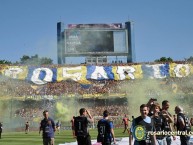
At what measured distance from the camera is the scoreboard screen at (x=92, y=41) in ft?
211

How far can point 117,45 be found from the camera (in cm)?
6462

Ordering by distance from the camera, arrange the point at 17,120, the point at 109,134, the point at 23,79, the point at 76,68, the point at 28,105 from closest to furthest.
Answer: the point at 109,134 < the point at 17,120 < the point at 28,105 < the point at 23,79 < the point at 76,68

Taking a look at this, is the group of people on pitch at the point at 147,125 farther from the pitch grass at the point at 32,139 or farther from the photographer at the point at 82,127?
the pitch grass at the point at 32,139

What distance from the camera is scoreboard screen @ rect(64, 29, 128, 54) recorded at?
64188 millimetres

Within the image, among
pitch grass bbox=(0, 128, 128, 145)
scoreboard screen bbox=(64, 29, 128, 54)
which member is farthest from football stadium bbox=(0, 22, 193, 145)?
pitch grass bbox=(0, 128, 128, 145)

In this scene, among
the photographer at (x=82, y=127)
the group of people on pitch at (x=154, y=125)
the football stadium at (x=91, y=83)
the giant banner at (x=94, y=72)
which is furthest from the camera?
the giant banner at (x=94, y=72)

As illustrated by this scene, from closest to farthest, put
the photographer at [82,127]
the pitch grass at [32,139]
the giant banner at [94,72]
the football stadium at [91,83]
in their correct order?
the photographer at [82,127] → the pitch grass at [32,139] → the football stadium at [91,83] → the giant banner at [94,72]

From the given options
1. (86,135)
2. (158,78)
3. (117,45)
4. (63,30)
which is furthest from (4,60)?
(86,135)

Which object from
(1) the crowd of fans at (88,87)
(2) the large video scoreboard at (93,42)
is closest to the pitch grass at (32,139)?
(1) the crowd of fans at (88,87)

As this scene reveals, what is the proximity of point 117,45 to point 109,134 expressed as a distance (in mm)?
53466

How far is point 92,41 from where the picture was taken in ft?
210

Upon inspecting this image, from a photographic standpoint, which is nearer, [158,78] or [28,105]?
[28,105]

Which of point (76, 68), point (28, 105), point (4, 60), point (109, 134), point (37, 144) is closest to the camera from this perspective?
point (109, 134)

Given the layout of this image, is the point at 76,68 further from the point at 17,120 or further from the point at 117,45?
the point at 17,120
